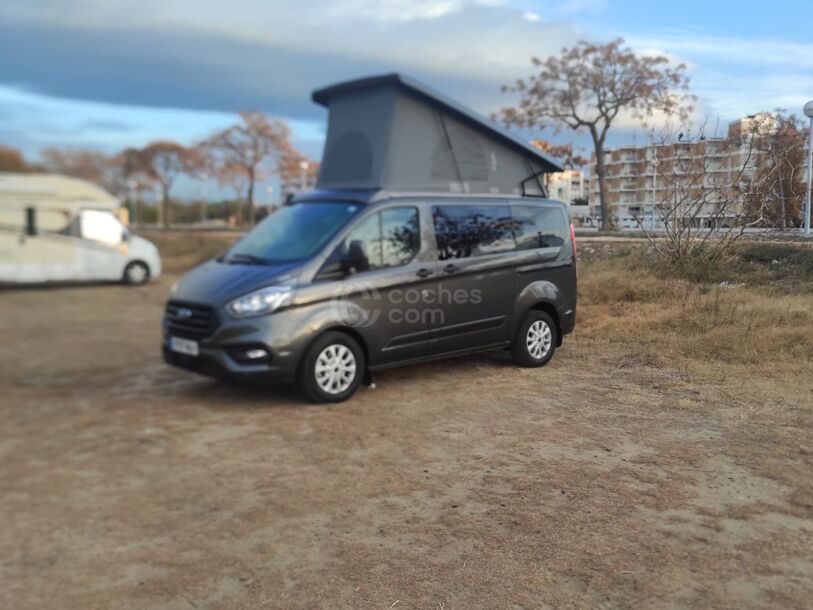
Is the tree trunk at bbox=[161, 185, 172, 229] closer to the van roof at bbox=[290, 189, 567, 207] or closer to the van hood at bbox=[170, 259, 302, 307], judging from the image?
the van roof at bbox=[290, 189, 567, 207]

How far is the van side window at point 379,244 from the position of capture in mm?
5898

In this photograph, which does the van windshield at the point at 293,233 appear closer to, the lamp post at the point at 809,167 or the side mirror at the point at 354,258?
the side mirror at the point at 354,258

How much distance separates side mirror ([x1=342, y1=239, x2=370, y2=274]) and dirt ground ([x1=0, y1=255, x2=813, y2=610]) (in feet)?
4.17

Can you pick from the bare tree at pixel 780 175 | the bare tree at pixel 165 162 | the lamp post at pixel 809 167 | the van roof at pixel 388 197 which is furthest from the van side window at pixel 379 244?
the bare tree at pixel 165 162


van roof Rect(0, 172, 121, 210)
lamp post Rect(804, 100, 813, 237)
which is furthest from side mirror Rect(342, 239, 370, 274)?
van roof Rect(0, 172, 121, 210)

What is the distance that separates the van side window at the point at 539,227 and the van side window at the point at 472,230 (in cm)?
13

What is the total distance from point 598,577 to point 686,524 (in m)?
0.71

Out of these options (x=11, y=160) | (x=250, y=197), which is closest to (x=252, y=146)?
(x=250, y=197)

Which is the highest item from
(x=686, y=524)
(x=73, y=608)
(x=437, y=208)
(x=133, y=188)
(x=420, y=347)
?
(x=133, y=188)

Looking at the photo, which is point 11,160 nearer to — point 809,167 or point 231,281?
point 231,281

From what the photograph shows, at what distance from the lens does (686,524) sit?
3.25 metres

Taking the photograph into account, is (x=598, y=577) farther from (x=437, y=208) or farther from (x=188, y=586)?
(x=437, y=208)

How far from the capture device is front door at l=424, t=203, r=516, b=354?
21.0 ft

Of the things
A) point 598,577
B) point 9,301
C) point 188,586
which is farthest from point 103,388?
point 9,301
